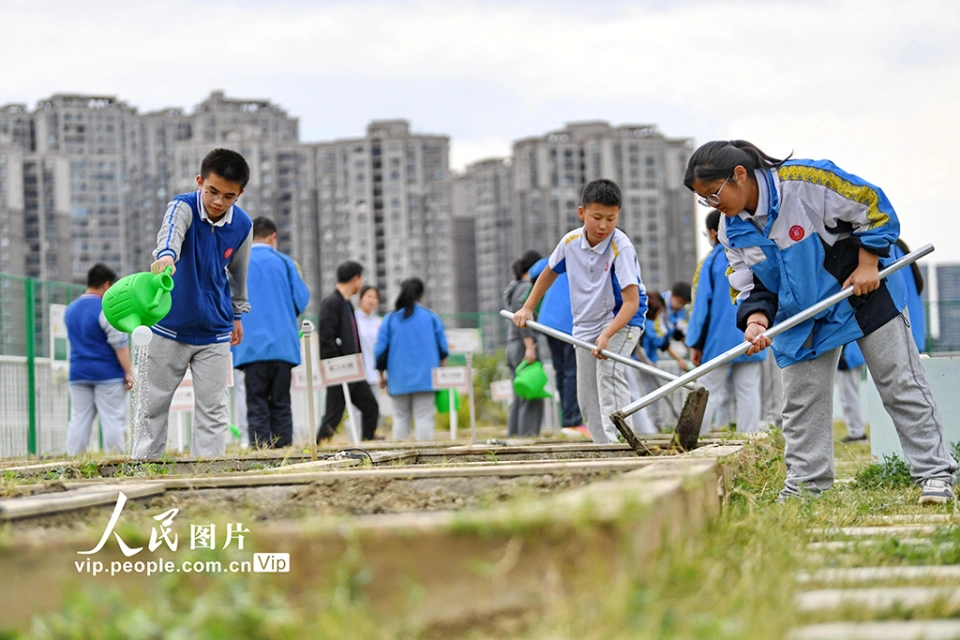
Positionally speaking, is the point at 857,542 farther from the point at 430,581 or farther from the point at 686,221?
the point at 686,221

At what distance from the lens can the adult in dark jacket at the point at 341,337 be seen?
1145 centimetres

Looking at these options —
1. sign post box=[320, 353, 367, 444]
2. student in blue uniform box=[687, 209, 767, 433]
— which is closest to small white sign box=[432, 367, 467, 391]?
sign post box=[320, 353, 367, 444]

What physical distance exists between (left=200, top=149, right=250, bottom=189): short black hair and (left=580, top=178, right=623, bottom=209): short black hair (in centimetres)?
211

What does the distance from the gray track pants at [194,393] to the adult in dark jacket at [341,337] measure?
4.22 metres

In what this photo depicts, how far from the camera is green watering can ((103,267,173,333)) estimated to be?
6.23 m

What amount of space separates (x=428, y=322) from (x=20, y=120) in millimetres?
86561

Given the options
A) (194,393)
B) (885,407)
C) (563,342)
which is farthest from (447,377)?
(885,407)

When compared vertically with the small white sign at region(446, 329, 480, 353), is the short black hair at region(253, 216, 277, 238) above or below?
above

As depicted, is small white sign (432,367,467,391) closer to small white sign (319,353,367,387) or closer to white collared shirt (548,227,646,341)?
small white sign (319,353,367,387)

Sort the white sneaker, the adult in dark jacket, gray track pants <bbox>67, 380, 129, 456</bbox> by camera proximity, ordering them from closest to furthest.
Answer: the white sneaker, gray track pants <bbox>67, 380, 129, 456</bbox>, the adult in dark jacket

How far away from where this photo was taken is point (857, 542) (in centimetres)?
354

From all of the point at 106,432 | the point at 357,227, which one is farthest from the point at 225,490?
the point at 357,227

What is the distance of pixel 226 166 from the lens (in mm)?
6582

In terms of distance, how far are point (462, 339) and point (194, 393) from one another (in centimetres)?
739
